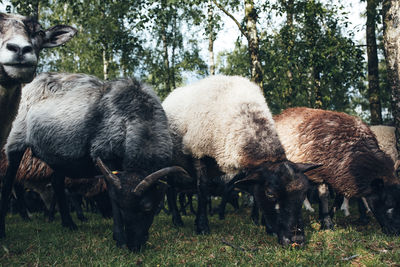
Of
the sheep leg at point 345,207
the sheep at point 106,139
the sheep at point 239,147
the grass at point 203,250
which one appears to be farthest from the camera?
the sheep leg at point 345,207

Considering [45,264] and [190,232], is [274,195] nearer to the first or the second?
[190,232]

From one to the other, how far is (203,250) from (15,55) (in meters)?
3.28

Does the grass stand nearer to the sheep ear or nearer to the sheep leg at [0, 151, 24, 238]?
the sheep leg at [0, 151, 24, 238]

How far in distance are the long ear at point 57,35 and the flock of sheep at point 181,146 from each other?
0.04 feet

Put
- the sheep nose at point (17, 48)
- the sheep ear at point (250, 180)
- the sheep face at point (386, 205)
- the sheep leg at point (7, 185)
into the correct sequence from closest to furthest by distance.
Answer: the sheep nose at point (17, 48) < the sheep ear at point (250, 180) < the sheep face at point (386, 205) < the sheep leg at point (7, 185)

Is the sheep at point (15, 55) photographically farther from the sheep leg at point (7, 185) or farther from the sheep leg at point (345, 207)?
the sheep leg at point (345, 207)

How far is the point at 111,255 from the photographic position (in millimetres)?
4434

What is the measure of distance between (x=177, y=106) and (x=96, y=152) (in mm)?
2782

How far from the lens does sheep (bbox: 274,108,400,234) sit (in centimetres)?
601

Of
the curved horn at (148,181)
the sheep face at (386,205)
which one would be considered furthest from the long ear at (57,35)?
the sheep face at (386,205)

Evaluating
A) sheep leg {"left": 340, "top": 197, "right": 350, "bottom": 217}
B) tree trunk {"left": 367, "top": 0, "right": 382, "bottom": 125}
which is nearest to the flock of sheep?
sheep leg {"left": 340, "top": 197, "right": 350, "bottom": 217}

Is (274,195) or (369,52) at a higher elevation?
(369,52)

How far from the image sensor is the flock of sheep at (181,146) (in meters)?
4.82

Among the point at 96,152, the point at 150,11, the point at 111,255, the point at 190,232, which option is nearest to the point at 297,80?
the point at 150,11
